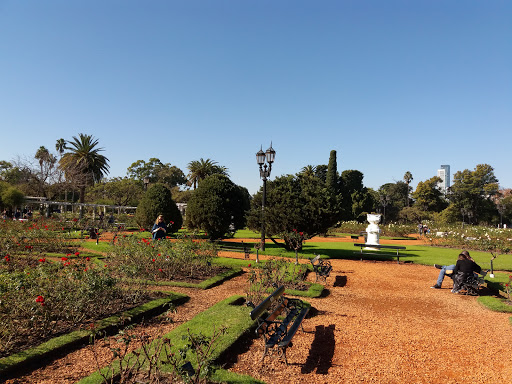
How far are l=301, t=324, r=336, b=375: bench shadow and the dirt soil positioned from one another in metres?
0.01

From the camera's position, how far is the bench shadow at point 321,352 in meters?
4.35

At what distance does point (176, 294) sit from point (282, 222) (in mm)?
6947

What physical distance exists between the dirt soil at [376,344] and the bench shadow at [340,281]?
25.2 inches

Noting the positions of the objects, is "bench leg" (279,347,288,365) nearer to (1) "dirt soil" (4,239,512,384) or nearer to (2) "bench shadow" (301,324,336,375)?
(1) "dirt soil" (4,239,512,384)

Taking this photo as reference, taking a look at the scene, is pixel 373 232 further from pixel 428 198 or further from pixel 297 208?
pixel 428 198

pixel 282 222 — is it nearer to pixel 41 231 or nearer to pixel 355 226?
pixel 41 231

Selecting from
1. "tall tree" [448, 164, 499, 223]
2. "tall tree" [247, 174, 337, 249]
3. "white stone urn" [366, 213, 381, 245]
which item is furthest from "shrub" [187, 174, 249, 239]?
"tall tree" [448, 164, 499, 223]

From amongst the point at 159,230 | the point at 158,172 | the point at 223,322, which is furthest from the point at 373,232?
the point at 158,172

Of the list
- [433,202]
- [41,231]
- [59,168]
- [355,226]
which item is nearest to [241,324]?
[41,231]

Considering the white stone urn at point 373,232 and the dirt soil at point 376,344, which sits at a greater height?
the white stone urn at point 373,232

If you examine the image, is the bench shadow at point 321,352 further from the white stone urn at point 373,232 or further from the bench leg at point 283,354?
the white stone urn at point 373,232

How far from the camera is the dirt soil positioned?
4.17 meters

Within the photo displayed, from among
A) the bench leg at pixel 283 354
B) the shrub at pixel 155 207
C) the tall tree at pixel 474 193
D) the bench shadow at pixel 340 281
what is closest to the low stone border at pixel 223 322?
the bench leg at pixel 283 354

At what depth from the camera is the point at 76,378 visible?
12.8 feet
